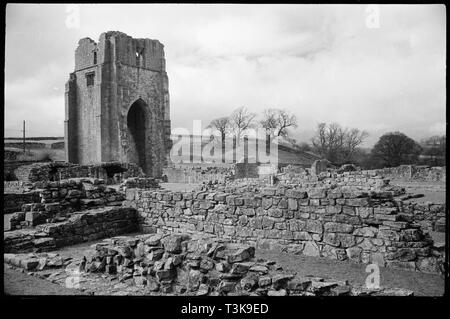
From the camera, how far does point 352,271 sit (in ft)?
20.8

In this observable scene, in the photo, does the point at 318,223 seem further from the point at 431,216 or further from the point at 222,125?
the point at 222,125

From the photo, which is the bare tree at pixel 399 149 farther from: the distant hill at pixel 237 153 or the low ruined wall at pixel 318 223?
the low ruined wall at pixel 318 223

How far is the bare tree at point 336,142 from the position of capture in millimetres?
48041

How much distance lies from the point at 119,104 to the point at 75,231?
24.8 m

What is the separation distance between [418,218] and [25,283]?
9.33 meters

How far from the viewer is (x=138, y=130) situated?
116 ft

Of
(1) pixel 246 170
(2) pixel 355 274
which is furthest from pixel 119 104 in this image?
(2) pixel 355 274

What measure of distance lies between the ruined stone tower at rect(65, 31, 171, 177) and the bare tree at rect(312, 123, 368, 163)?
23.8 metres

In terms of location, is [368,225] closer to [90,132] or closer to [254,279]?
[254,279]

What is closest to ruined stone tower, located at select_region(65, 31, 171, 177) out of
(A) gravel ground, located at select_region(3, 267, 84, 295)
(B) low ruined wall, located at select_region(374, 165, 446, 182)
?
(B) low ruined wall, located at select_region(374, 165, 446, 182)

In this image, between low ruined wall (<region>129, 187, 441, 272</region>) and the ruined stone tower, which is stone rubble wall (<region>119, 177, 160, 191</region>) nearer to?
low ruined wall (<region>129, 187, 441, 272</region>)

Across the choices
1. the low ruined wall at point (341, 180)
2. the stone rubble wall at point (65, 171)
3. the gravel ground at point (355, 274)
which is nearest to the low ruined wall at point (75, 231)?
the gravel ground at point (355, 274)

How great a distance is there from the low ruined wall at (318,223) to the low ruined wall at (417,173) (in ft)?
62.5
